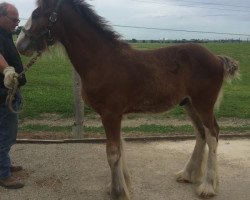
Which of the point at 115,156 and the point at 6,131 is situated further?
the point at 6,131

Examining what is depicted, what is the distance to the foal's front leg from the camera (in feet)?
15.7

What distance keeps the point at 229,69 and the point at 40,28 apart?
253 centimetres

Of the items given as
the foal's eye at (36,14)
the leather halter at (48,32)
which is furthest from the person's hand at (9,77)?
the foal's eye at (36,14)

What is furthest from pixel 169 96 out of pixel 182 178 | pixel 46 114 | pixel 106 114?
pixel 46 114

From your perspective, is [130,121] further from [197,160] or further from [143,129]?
[197,160]

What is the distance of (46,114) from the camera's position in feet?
33.1

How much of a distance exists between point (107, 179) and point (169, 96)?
1.59 m

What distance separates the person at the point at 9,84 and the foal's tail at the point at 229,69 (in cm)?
265

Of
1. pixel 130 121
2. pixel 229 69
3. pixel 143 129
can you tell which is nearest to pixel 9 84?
pixel 229 69

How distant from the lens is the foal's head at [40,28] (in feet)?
15.3

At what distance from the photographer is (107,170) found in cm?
612

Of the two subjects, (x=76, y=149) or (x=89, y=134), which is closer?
(x=76, y=149)

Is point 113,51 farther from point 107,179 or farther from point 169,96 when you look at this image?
point 107,179

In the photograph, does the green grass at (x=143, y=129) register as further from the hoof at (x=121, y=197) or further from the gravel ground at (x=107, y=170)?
the hoof at (x=121, y=197)
